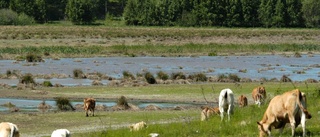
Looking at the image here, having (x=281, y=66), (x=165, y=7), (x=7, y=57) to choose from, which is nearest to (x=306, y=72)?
(x=281, y=66)

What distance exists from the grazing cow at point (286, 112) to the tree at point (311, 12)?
13575cm

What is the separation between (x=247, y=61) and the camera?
7581cm

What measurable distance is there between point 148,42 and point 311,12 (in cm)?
6087

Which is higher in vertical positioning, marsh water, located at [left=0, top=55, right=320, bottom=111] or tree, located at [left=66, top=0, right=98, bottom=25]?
marsh water, located at [left=0, top=55, right=320, bottom=111]

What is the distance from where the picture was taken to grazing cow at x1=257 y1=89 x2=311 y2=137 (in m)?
16.6

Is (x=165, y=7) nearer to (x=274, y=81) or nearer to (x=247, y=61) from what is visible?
(x=247, y=61)

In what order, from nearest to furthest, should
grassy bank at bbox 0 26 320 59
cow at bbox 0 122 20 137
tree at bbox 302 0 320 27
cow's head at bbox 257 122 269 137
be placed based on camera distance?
cow's head at bbox 257 122 269 137
cow at bbox 0 122 20 137
grassy bank at bbox 0 26 320 59
tree at bbox 302 0 320 27

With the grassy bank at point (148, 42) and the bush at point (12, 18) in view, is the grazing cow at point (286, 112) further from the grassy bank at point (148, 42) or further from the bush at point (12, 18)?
the bush at point (12, 18)

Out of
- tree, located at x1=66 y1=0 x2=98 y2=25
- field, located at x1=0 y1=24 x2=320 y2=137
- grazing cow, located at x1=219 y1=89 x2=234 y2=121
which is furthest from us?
tree, located at x1=66 y1=0 x2=98 y2=25

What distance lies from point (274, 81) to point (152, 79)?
8801 millimetres

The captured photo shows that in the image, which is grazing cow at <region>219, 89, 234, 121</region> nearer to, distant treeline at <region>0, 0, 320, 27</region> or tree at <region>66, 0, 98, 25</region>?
distant treeline at <region>0, 0, 320, 27</region>

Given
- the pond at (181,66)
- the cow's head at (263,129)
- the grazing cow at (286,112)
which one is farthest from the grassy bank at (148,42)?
the grazing cow at (286,112)

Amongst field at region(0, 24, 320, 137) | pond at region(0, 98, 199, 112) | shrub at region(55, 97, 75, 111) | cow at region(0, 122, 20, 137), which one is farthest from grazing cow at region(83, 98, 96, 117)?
cow at region(0, 122, 20, 137)

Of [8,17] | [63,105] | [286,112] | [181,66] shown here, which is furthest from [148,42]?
[286,112]
